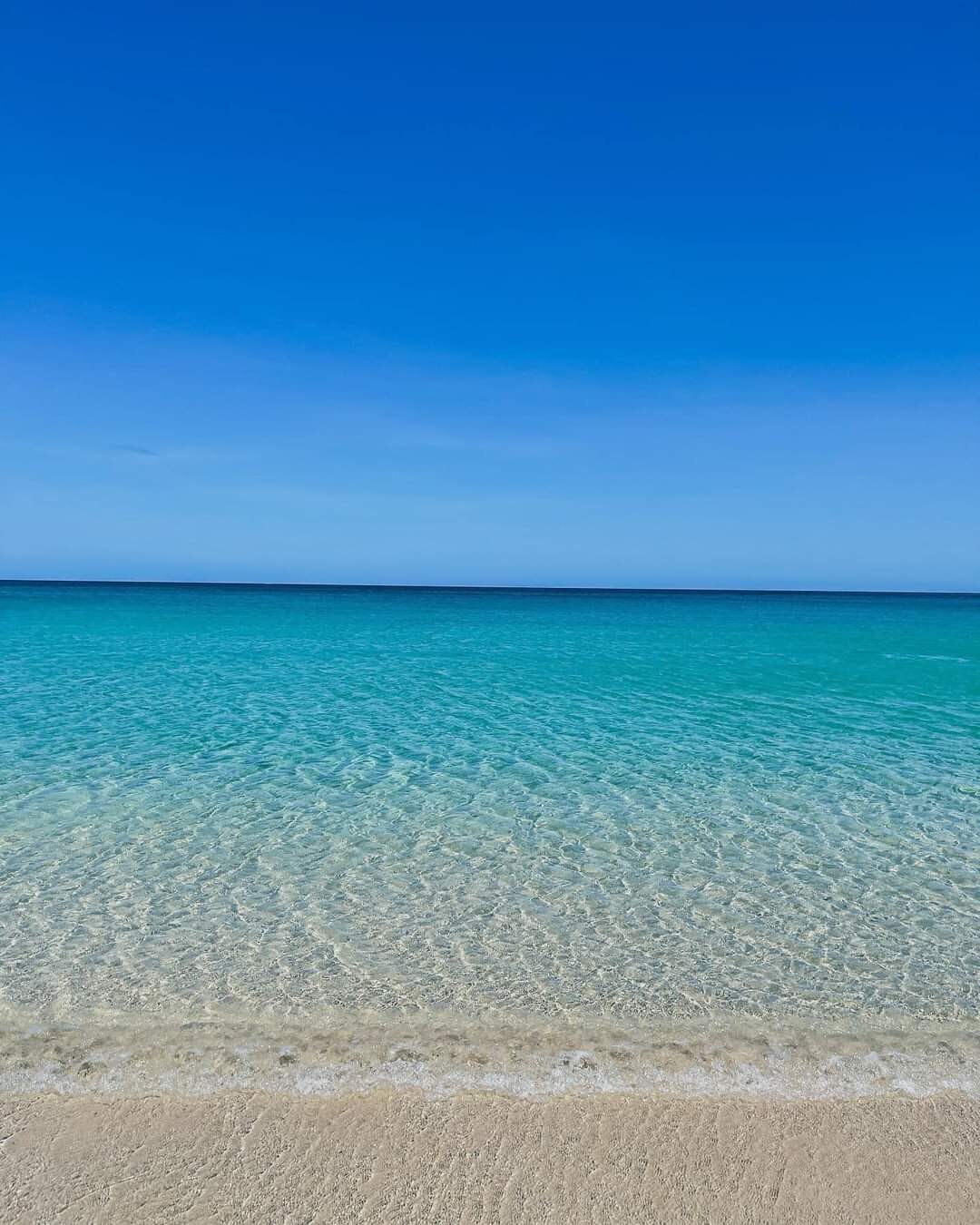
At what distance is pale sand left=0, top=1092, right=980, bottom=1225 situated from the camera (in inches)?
120

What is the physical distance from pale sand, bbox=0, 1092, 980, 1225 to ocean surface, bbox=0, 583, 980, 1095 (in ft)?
0.65

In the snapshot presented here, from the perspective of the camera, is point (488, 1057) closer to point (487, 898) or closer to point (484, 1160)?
point (484, 1160)

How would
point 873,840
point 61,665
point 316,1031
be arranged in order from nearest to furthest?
point 316,1031
point 873,840
point 61,665

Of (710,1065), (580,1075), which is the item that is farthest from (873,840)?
(580,1075)

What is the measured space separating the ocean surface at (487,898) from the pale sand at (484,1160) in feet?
0.65

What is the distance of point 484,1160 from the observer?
10.8 ft

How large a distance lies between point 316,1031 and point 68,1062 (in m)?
1.25

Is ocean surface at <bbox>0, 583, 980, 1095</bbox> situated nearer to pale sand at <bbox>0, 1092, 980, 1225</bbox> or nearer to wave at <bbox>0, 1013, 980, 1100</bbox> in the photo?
wave at <bbox>0, 1013, 980, 1100</bbox>

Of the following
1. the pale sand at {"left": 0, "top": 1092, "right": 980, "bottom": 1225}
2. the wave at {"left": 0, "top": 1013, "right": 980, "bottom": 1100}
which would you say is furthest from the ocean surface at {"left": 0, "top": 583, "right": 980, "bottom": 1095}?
the pale sand at {"left": 0, "top": 1092, "right": 980, "bottom": 1225}

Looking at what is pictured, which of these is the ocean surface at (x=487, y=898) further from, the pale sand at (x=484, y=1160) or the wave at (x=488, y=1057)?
the pale sand at (x=484, y=1160)

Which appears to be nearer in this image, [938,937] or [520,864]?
[938,937]

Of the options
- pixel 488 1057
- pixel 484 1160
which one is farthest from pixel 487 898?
pixel 484 1160

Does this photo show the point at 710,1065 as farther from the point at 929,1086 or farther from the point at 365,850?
the point at 365,850

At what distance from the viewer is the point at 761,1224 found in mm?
3023
